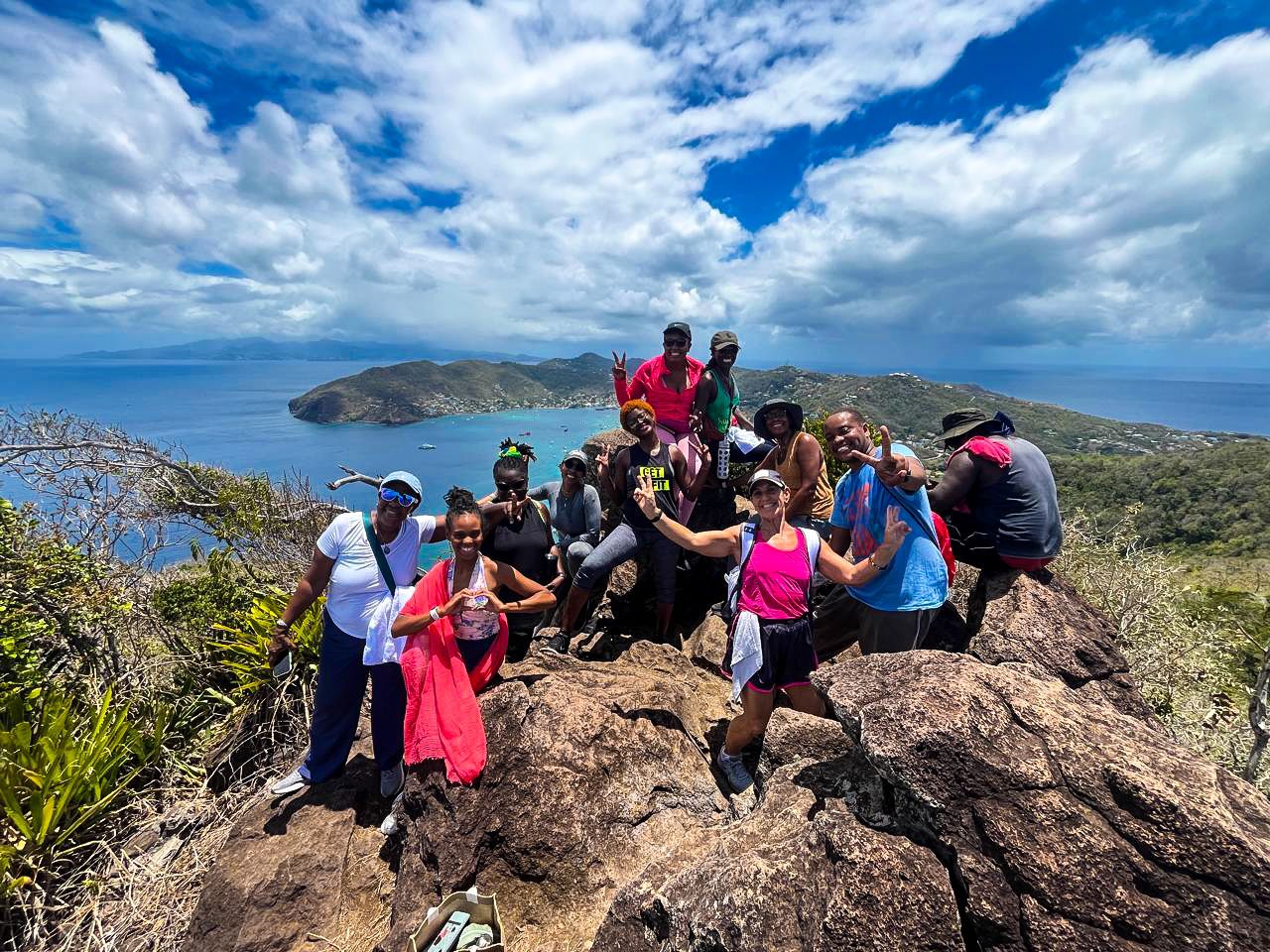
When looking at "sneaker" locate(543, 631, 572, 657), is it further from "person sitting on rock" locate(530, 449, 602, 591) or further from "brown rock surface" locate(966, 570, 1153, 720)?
"brown rock surface" locate(966, 570, 1153, 720)

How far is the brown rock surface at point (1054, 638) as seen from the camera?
14.6 feet

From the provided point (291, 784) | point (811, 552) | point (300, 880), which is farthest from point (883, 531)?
point (291, 784)

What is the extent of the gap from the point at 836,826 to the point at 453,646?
2.98 metres

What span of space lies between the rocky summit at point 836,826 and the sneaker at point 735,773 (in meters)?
0.12

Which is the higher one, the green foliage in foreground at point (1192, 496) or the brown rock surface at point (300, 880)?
the brown rock surface at point (300, 880)

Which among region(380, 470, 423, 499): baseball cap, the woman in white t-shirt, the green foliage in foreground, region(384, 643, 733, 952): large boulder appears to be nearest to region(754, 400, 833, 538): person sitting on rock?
region(384, 643, 733, 952): large boulder

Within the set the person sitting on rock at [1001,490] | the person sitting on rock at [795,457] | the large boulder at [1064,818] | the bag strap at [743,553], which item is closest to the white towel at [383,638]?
the bag strap at [743,553]

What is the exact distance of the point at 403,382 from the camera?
13912 centimetres

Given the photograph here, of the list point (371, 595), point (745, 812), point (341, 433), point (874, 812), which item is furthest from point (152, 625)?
point (341, 433)

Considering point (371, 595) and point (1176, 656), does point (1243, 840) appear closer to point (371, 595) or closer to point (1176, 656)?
point (371, 595)

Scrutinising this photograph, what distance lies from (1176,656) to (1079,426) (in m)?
108

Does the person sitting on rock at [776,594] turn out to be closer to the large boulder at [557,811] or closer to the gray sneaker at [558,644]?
Result: the large boulder at [557,811]

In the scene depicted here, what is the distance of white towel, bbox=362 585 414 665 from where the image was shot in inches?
178

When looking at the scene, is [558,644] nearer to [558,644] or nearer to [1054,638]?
[558,644]
